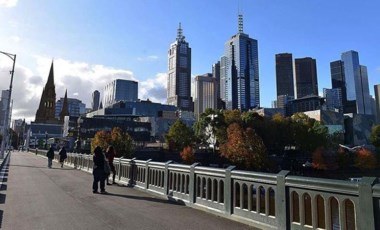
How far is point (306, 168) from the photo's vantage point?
266 feet

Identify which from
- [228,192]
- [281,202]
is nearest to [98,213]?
[228,192]

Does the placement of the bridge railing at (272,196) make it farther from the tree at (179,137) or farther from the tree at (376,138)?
the tree at (376,138)

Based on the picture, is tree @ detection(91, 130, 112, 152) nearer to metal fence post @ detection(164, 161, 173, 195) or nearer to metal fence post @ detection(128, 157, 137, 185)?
metal fence post @ detection(128, 157, 137, 185)

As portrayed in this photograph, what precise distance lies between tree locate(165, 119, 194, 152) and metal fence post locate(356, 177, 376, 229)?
82795mm

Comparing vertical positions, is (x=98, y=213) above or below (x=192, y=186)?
below

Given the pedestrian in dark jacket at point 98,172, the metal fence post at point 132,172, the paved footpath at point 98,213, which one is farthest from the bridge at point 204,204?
the metal fence post at point 132,172

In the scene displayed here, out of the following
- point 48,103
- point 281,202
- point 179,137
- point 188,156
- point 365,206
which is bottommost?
point 281,202

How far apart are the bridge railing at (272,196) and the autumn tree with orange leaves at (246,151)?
165 feet

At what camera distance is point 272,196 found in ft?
25.8

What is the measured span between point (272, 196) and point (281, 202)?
3.73 feet

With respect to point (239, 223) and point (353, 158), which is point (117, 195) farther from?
point (353, 158)

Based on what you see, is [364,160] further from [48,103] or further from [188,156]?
[48,103]

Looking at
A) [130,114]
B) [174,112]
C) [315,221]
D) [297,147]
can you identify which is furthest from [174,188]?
[174,112]

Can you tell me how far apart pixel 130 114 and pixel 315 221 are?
163265mm
